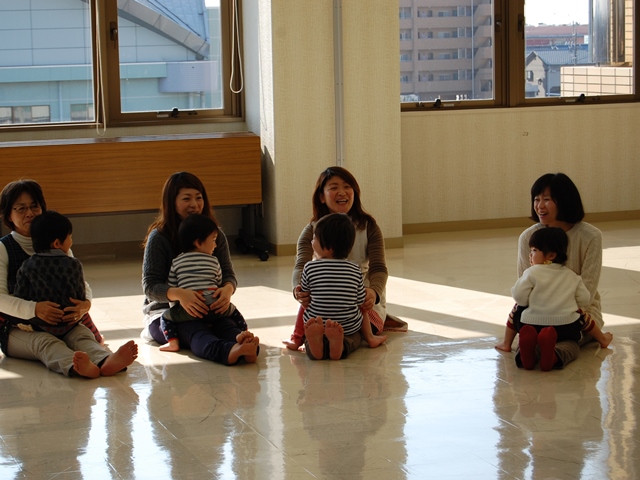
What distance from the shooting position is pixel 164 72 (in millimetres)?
6879

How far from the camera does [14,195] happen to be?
3.89 m

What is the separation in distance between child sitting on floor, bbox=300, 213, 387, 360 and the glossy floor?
0.07m

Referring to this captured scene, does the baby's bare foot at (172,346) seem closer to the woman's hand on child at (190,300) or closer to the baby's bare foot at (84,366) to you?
the woman's hand on child at (190,300)

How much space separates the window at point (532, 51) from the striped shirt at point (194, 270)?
376cm

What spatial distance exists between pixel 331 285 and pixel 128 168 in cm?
275

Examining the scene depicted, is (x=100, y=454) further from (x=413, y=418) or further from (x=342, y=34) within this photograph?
(x=342, y=34)

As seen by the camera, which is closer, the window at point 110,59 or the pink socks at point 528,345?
the pink socks at point 528,345

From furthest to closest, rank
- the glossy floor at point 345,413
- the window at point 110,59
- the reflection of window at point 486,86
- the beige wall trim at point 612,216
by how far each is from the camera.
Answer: the beige wall trim at point 612,216 < the reflection of window at point 486,86 < the window at point 110,59 < the glossy floor at point 345,413

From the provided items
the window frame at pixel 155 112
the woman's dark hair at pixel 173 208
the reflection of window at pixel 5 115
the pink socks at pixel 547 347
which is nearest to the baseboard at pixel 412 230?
the window frame at pixel 155 112

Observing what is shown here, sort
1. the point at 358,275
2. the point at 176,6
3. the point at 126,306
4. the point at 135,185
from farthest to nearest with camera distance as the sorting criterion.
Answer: the point at 176,6 < the point at 135,185 < the point at 126,306 < the point at 358,275

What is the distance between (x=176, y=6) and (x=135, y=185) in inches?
56.3

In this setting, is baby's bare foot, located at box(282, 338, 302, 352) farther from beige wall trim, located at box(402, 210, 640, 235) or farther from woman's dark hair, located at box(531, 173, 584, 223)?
beige wall trim, located at box(402, 210, 640, 235)

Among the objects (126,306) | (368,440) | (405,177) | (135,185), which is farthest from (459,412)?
(405,177)

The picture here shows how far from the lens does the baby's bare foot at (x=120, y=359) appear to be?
3.59m
